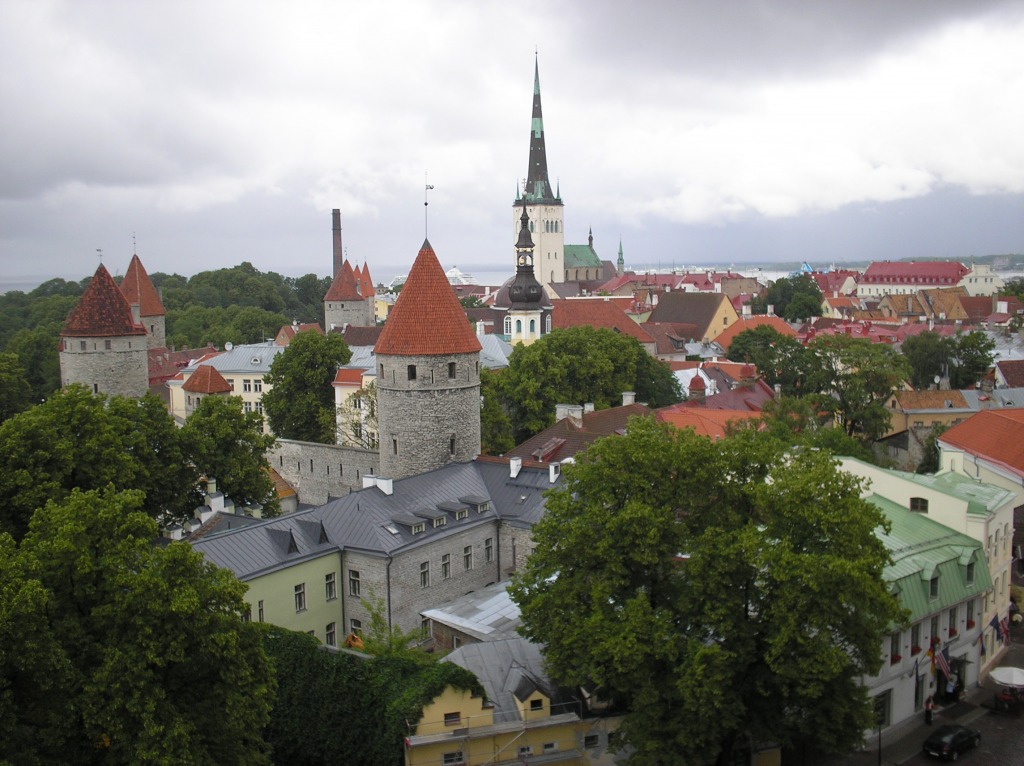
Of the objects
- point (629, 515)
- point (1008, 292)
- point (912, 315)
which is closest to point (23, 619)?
point (629, 515)

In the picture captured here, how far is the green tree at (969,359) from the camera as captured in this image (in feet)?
178

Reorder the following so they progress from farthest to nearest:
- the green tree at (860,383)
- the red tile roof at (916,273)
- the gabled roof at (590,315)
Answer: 1. the red tile roof at (916,273)
2. the gabled roof at (590,315)
3. the green tree at (860,383)

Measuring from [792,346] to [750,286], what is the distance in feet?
396

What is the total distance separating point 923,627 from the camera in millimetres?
22891

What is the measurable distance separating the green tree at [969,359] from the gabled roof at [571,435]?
74.4 feet

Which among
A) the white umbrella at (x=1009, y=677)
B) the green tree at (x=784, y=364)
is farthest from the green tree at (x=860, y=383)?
the white umbrella at (x=1009, y=677)

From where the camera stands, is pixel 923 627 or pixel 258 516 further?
pixel 258 516

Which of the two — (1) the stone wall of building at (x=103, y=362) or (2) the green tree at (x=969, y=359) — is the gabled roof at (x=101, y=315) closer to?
(1) the stone wall of building at (x=103, y=362)

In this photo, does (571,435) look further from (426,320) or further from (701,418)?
(426,320)

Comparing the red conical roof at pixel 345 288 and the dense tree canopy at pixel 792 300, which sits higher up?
the red conical roof at pixel 345 288

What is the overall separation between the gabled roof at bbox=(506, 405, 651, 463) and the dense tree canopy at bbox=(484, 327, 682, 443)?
3.63m

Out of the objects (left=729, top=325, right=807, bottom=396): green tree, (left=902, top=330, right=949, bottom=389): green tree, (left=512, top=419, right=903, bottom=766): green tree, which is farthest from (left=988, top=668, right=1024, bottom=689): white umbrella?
(left=902, top=330, right=949, bottom=389): green tree

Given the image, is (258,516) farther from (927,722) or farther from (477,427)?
(927,722)

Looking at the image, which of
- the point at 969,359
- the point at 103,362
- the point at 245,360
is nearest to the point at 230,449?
the point at 103,362
